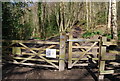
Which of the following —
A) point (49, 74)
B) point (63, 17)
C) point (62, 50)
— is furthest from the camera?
point (63, 17)

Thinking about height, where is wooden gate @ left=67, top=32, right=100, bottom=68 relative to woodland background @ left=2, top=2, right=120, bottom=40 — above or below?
below

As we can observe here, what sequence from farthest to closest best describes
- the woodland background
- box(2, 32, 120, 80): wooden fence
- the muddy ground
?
→ the woodland background, the muddy ground, box(2, 32, 120, 80): wooden fence

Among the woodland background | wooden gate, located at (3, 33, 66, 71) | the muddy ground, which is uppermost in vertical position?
the woodland background

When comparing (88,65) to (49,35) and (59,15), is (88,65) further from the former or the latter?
(59,15)

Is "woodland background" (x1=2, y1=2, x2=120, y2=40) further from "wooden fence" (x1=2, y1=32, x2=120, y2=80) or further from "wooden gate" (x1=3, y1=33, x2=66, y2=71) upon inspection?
"wooden fence" (x1=2, y1=32, x2=120, y2=80)

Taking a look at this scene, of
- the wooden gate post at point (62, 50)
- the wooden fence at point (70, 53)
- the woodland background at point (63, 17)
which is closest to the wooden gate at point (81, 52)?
the wooden fence at point (70, 53)

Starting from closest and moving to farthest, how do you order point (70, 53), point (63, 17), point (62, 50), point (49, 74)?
1. point (49, 74)
2. point (62, 50)
3. point (70, 53)
4. point (63, 17)

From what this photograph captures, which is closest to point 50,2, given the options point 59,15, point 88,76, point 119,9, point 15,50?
point 59,15

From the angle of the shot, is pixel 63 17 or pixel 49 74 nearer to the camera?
pixel 49 74

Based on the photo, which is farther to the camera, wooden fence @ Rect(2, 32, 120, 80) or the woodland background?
the woodland background

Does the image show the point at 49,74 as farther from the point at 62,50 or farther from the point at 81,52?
the point at 81,52

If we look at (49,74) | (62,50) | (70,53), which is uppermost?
(62,50)

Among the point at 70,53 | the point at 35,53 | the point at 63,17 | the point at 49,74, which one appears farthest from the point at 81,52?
the point at 63,17

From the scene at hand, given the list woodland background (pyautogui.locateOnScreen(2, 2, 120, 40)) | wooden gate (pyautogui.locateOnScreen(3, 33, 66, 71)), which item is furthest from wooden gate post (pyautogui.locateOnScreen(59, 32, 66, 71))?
woodland background (pyautogui.locateOnScreen(2, 2, 120, 40))
